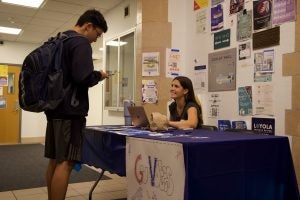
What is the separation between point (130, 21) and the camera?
14.7ft

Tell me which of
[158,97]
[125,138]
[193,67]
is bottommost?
[125,138]

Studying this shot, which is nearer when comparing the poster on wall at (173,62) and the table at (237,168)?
the table at (237,168)

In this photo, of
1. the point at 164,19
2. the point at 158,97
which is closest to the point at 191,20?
the point at 164,19

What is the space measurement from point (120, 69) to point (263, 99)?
2632 mm

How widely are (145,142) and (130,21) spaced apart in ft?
10.3

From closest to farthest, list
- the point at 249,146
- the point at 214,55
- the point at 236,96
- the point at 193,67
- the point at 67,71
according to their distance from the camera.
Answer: the point at 249,146 → the point at 67,71 → the point at 236,96 → the point at 214,55 → the point at 193,67

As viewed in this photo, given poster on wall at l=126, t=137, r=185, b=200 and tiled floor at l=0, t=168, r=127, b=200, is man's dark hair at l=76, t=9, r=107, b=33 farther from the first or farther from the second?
tiled floor at l=0, t=168, r=127, b=200

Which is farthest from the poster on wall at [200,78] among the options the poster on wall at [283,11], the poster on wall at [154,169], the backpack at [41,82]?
the backpack at [41,82]

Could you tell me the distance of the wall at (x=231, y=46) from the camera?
2514 millimetres

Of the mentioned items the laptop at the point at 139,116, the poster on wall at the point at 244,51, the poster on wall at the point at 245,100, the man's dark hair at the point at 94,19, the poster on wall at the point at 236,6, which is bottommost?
the laptop at the point at 139,116

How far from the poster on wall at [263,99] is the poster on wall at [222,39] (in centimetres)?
60

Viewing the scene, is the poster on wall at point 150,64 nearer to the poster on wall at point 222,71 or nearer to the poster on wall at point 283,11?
the poster on wall at point 222,71

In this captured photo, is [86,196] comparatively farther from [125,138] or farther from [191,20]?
[191,20]

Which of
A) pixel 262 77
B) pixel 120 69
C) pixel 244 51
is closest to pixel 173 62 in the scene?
pixel 244 51
